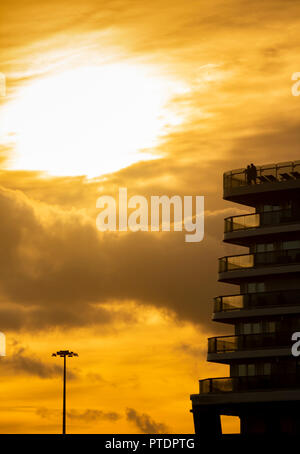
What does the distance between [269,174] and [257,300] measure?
1072cm

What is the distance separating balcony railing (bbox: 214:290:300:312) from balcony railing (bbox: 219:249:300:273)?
8.06 feet

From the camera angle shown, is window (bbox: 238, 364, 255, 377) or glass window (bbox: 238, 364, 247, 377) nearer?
window (bbox: 238, 364, 255, 377)

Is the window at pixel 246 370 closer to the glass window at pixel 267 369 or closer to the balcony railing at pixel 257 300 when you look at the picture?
the glass window at pixel 267 369

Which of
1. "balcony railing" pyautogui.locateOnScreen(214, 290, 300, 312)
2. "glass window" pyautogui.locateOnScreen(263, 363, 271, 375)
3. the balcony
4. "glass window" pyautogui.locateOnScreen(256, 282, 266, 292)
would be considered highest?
the balcony

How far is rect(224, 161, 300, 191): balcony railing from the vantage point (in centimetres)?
8700

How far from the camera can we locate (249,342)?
85.9 meters

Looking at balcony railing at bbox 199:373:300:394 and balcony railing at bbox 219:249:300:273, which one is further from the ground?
balcony railing at bbox 219:249:300:273

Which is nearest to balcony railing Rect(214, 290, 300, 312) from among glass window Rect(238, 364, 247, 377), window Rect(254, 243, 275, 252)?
window Rect(254, 243, 275, 252)

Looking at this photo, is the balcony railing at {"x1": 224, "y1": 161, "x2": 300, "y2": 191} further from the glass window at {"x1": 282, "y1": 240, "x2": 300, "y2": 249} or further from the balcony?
the glass window at {"x1": 282, "y1": 240, "x2": 300, "y2": 249}
